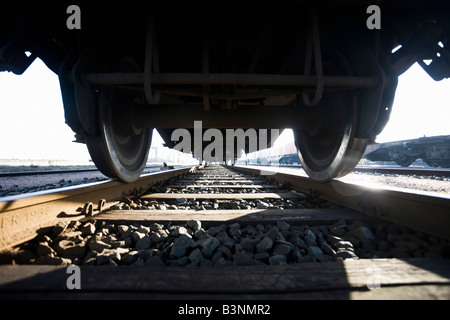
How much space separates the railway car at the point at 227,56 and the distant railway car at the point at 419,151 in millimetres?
11830

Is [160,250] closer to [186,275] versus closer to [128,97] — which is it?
[186,275]

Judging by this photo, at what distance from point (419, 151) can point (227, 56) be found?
1328 centimetres

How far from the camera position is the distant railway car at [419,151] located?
10.2 meters

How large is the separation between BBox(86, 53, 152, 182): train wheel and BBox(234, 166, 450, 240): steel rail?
2.36m

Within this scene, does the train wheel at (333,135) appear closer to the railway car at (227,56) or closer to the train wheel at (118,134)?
the railway car at (227,56)

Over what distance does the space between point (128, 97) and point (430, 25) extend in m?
2.96

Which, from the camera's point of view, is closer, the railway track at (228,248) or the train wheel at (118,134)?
the railway track at (228,248)

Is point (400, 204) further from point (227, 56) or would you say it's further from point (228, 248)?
point (227, 56)

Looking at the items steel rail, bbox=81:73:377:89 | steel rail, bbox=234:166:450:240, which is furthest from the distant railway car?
steel rail, bbox=81:73:377:89

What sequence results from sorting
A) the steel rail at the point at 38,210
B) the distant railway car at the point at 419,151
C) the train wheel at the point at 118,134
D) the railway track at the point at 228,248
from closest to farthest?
the railway track at the point at 228,248
the steel rail at the point at 38,210
the train wheel at the point at 118,134
the distant railway car at the point at 419,151

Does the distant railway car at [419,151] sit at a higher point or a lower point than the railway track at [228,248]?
higher

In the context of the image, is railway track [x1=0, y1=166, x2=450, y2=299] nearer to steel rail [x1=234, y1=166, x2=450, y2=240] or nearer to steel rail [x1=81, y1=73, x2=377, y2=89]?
steel rail [x1=234, y1=166, x2=450, y2=240]

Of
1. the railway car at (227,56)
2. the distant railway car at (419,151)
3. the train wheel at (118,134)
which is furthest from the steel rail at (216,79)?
the distant railway car at (419,151)
